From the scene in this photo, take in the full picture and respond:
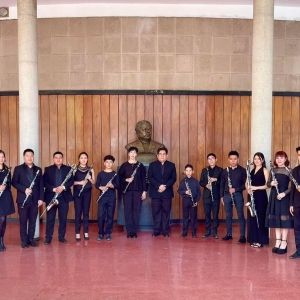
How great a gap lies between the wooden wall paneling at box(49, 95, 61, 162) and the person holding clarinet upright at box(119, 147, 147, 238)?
1.96 m

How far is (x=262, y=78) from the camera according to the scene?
22.3ft

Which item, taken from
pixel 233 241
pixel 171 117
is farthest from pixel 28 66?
pixel 233 241

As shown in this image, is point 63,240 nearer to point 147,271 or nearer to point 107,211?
point 107,211

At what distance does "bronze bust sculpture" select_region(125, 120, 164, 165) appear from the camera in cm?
770

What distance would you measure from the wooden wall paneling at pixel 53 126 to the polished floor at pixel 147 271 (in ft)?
7.15

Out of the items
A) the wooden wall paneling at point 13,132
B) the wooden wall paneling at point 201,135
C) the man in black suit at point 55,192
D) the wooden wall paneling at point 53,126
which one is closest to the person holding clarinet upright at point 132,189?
the man in black suit at point 55,192

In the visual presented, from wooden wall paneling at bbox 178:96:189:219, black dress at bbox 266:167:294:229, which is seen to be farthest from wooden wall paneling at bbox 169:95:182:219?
black dress at bbox 266:167:294:229

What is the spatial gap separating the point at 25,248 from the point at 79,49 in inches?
156

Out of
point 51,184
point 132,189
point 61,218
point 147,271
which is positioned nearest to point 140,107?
point 132,189

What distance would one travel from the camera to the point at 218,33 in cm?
845

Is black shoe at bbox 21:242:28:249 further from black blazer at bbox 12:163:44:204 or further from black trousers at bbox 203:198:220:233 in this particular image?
black trousers at bbox 203:198:220:233

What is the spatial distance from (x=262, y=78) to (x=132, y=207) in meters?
2.88

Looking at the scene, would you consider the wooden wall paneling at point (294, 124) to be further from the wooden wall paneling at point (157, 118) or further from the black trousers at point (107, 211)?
the black trousers at point (107, 211)

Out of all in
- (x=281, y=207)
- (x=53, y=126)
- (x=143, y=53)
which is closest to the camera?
(x=281, y=207)
